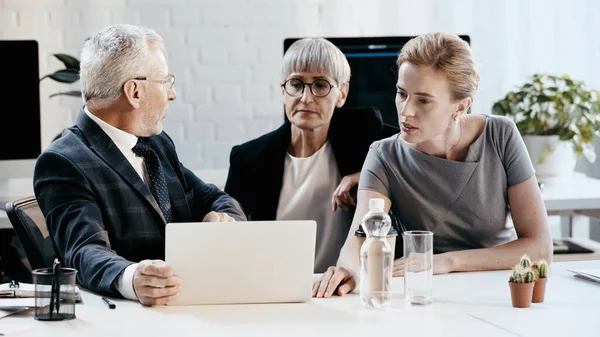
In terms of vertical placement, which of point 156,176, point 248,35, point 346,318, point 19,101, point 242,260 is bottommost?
point 346,318

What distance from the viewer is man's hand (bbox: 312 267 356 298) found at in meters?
2.05

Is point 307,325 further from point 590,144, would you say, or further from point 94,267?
point 590,144

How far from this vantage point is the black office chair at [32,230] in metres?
2.33

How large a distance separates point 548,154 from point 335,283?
6.85ft

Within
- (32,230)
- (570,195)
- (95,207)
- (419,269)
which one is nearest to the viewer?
(419,269)

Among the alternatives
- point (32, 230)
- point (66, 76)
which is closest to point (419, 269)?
point (32, 230)

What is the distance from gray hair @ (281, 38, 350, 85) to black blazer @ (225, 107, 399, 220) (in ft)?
0.51

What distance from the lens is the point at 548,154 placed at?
389 centimetres

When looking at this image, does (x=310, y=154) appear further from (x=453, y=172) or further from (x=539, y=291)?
(x=539, y=291)

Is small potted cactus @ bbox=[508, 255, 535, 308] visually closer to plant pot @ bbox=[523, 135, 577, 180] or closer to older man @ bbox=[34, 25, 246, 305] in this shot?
older man @ bbox=[34, 25, 246, 305]

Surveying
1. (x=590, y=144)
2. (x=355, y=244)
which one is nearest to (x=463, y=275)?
(x=355, y=244)

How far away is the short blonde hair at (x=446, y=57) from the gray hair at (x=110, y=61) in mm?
699

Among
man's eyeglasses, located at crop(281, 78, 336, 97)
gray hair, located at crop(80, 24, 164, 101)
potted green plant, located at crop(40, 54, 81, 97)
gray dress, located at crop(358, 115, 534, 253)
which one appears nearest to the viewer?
gray hair, located at crop(80, 24, 164, 101)

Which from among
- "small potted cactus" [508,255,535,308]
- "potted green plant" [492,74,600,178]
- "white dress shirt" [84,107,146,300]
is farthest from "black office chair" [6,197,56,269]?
"potted green plant" [492,74,600,178]
